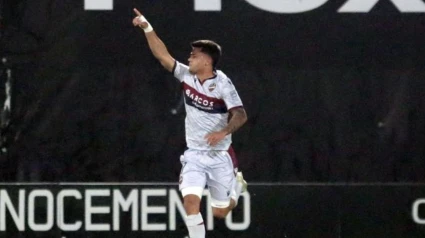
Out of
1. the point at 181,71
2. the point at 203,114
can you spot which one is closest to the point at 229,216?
the point at 203,114

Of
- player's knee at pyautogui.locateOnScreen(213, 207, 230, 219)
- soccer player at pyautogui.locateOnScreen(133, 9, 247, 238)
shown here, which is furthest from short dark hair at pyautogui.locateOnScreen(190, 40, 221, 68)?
player's knee at pyautogui.locateOnScreen(213, 207, 230, 219)

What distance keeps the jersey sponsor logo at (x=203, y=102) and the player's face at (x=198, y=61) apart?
16cm

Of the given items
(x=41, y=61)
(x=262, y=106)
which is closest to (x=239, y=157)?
(x=262, y=106)

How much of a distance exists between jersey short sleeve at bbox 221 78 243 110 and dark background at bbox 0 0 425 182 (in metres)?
0.72

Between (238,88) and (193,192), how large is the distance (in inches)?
49.0

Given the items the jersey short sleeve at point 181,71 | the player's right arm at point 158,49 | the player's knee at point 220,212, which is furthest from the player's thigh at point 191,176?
the player's right arm at point 158,49

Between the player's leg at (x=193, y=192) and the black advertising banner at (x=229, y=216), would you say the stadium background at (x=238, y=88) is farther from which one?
the player's leg at (x=193, y=192)

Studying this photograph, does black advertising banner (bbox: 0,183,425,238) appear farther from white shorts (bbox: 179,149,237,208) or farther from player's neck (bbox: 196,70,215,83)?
player's neck (bbox: 196,70,215,83)

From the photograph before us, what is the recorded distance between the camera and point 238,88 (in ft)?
33.9

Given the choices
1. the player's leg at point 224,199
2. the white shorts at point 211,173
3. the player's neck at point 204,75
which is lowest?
the player's leg at point 224,199

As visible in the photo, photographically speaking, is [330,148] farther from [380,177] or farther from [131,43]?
[131,43]

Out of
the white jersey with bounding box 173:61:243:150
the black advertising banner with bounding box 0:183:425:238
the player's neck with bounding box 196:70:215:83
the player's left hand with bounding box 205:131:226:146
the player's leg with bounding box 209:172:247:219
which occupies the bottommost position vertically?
the black advertising banner with bounding box 0:183:425:238

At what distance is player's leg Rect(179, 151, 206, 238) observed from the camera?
9.40m

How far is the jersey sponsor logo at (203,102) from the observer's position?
962 cm
